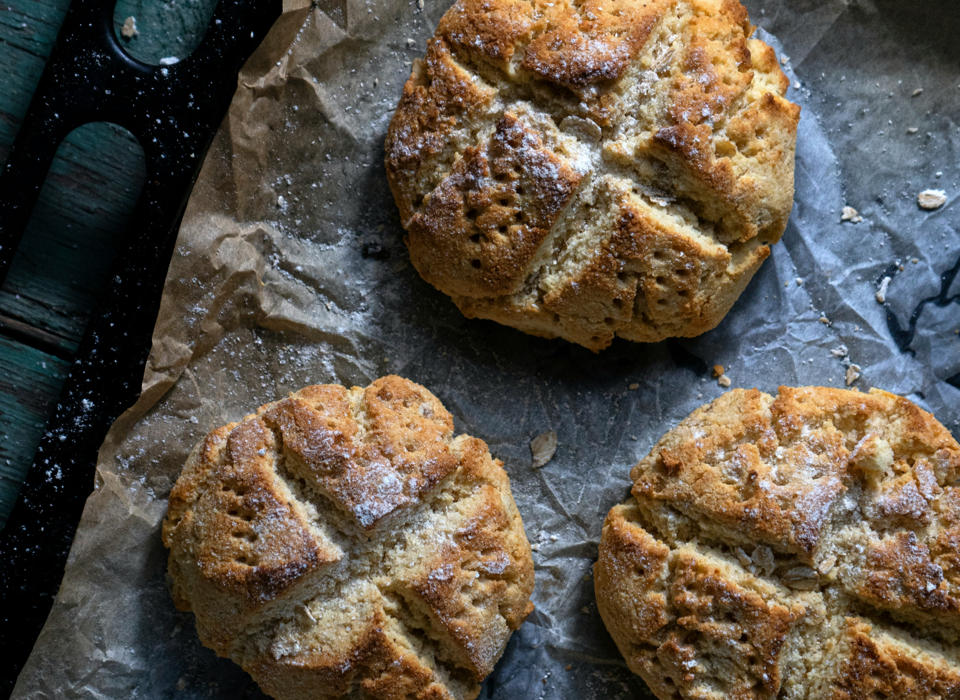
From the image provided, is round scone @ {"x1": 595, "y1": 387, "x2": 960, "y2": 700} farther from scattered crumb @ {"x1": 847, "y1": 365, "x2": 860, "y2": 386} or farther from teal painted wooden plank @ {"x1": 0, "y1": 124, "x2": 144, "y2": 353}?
teal painted wooden plank @ {"x1": 0, "y1": 124, "x2": 144, "y2": 353}

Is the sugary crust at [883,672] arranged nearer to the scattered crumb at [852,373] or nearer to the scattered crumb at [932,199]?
the scattered crumb at [852,373]

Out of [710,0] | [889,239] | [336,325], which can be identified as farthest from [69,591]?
[889,239]

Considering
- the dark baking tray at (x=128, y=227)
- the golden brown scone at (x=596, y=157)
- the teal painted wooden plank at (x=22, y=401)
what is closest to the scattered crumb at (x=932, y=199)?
the golden brown scone at (x=596, y=157)

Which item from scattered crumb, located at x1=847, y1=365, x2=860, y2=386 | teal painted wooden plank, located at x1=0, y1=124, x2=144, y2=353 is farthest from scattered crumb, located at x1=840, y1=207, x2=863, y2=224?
teal painted wooden plank, located at x1=0, y1=124, x2=144, y2=353

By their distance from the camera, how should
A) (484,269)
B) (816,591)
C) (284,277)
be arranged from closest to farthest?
(816,591) < (484,269) < (284,277)

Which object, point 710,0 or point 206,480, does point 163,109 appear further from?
point 710,0

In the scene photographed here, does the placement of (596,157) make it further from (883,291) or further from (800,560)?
(800,560)
